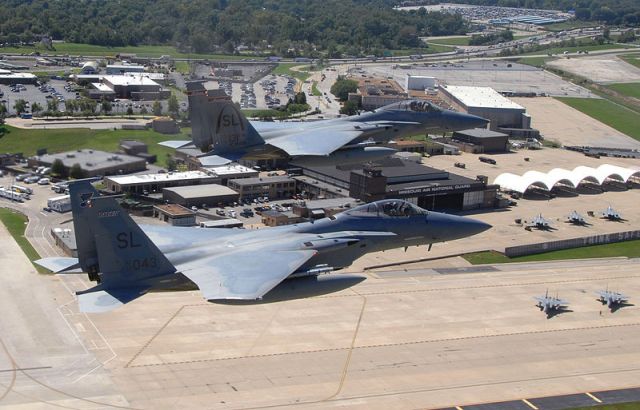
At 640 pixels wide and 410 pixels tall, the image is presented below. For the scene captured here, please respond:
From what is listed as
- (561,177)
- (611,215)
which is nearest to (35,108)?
(561,177)

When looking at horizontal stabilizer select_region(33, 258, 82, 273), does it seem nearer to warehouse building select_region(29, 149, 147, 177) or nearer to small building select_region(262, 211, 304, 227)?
small building select_region(262, 211, 304, 227)

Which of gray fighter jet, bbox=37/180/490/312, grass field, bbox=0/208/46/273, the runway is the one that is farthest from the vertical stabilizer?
grass field, bbox=0/208/46/273

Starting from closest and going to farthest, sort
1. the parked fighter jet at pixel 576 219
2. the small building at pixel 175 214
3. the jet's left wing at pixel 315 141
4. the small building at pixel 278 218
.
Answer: the jet's left wing at pixel 315 141 → the small building at pixel 175 214 → the small building at pixel 278 218 → the parked fighter jet at pixel 576 219

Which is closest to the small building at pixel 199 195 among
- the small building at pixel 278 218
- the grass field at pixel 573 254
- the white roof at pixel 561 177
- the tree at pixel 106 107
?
the small building at pixel 278 218

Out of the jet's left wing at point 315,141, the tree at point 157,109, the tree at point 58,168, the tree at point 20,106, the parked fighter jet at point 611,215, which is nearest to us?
the jet's left wing at point 315,141

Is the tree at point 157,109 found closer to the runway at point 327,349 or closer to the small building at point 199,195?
the small building at point 199,195

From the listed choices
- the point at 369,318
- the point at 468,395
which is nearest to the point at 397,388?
the point at 468,395

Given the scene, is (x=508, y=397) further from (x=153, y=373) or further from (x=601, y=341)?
(x=153, y=373)
